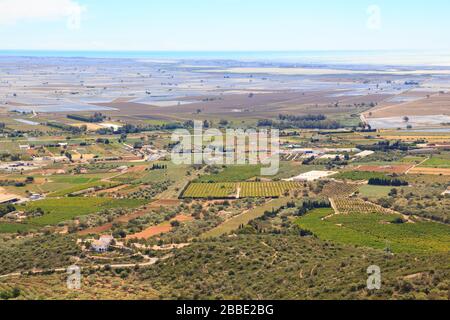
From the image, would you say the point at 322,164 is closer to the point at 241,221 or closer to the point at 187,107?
the point at 241,221

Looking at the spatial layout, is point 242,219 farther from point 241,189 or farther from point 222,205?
point 241,189

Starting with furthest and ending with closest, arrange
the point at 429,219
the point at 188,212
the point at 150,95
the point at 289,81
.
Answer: the point at 289,81, the point at 150,95, the point at 188,212, the point at 429,219

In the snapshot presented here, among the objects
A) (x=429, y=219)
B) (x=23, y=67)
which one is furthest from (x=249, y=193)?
(x=23, y=67)

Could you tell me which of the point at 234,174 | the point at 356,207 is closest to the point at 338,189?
the point at 356,207

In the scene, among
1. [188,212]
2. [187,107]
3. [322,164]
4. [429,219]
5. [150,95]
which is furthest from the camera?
[150,95]

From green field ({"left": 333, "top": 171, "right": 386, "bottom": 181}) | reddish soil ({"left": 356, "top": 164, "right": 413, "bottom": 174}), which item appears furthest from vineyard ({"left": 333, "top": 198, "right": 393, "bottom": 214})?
reddish soil ({"left": 356, "top": 164, "right": 413, "bottom": 174})

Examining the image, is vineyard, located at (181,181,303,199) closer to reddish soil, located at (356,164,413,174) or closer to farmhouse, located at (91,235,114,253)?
reddish soil, located at (356,164,413,174)
